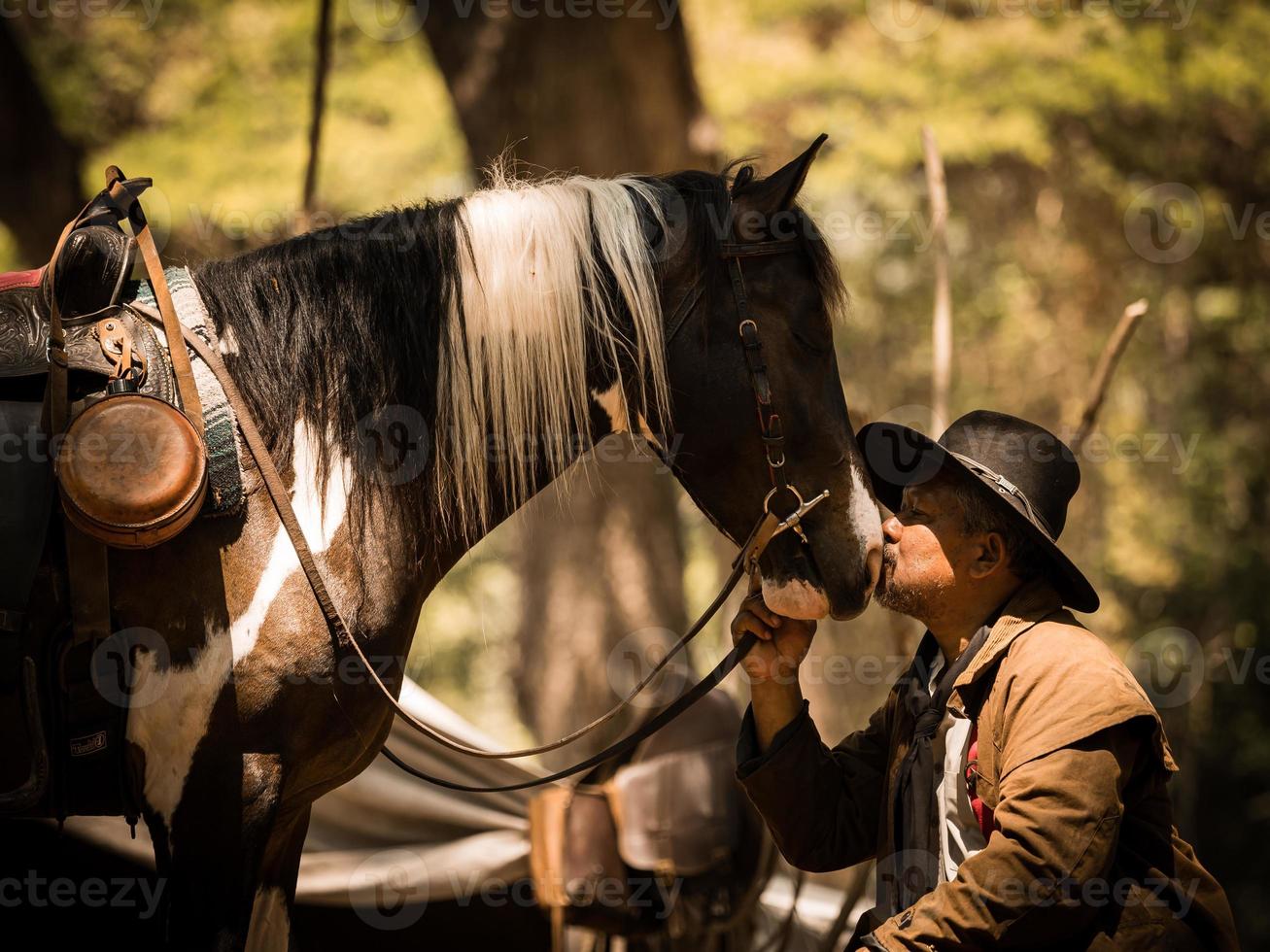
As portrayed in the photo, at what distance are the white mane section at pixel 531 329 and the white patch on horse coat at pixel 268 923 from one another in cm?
87

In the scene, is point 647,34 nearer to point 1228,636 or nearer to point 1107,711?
point 1107,711

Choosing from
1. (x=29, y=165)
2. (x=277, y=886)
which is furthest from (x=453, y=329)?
(x=29, y=165)

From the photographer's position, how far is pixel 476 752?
2.46m

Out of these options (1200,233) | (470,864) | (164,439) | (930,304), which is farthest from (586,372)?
(930,304)

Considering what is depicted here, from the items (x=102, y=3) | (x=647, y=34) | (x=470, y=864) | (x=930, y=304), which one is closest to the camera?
(x=470, y=864)

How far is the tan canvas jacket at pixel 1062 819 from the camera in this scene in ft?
6.51

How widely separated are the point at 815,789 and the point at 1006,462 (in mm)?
884

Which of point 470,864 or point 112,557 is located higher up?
point 112,557

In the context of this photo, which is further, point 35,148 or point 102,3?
point 102,3

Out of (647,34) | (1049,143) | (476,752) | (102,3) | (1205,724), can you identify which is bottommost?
(1205,724)

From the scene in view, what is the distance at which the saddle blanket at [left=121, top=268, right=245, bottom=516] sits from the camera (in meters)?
2.05

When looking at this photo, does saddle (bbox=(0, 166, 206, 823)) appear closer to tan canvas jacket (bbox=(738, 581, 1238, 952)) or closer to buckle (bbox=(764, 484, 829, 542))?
buckle (bbox=(764, 484, 829, 542))

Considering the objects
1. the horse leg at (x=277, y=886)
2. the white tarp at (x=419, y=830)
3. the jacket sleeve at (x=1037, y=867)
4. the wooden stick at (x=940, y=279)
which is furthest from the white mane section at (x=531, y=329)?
the wooden stick at (x=940, y=279)

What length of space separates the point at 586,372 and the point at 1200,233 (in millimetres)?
9233
